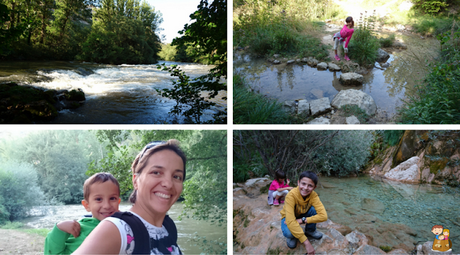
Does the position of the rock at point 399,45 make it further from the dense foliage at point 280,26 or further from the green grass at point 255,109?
the green grass at point 255,109

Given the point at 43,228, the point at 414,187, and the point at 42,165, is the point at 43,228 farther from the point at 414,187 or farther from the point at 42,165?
the point at 414,187

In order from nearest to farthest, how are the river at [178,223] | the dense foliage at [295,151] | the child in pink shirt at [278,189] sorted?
1. the river at [178,223]
2. the child in pink shirt at [278,189]
3. the dense foliage at [295,151]

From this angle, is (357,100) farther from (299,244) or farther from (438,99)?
(299,244)

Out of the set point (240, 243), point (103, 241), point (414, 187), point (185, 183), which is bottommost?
point (240, 243)

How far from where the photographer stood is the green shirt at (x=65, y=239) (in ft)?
5.45

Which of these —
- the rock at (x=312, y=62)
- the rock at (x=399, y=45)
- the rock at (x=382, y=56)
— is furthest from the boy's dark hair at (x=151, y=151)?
the rock at (x=399, y=45)

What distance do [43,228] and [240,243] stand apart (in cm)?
149

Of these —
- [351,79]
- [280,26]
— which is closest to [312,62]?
[351,79]

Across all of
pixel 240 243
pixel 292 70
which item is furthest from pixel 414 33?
pixel 240 243

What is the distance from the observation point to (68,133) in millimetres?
1927

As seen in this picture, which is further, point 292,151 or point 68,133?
point 292,151

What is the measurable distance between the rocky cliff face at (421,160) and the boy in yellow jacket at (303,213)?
1.62 m

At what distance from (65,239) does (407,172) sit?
345 cm

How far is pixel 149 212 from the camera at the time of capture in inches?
67.6
